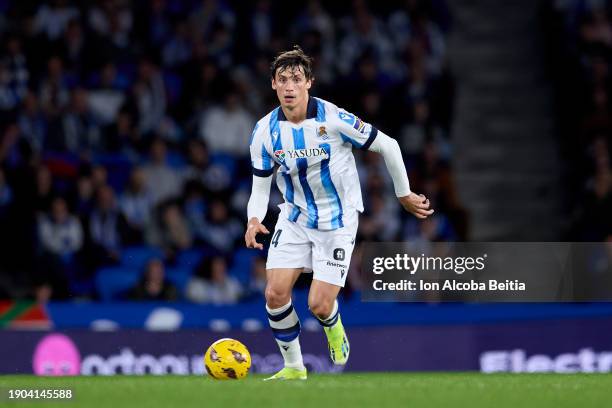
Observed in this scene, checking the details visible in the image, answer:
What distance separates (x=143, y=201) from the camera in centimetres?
1492

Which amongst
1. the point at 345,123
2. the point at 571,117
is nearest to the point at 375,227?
the point at 571,117

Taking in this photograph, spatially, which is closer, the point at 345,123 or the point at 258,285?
the point at 345,123

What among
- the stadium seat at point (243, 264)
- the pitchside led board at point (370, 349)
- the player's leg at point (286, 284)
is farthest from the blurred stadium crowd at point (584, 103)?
the player's leg at point (286, 284)

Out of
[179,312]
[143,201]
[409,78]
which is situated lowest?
[179,312]

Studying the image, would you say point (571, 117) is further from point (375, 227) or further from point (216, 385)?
point (216, 385)

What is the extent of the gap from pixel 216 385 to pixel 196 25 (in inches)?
374

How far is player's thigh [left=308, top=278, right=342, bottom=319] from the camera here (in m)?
9.20

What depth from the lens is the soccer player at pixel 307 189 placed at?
913 cm

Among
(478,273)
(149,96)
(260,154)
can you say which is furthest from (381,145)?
(149,96)

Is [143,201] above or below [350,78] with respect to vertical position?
below

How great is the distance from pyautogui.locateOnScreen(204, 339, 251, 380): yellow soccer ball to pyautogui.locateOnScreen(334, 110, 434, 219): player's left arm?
1.58 meters

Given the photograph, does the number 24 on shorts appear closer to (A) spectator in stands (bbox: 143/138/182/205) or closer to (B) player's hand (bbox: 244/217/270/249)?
(B) player's hand (bbox: 244/217/270/249)

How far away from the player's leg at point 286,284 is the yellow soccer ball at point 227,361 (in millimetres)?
244

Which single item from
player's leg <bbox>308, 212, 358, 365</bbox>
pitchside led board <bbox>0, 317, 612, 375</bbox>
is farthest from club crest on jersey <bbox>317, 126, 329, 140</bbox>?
pitchside led board <bbox>0, 317, 612, 375</bbox>
